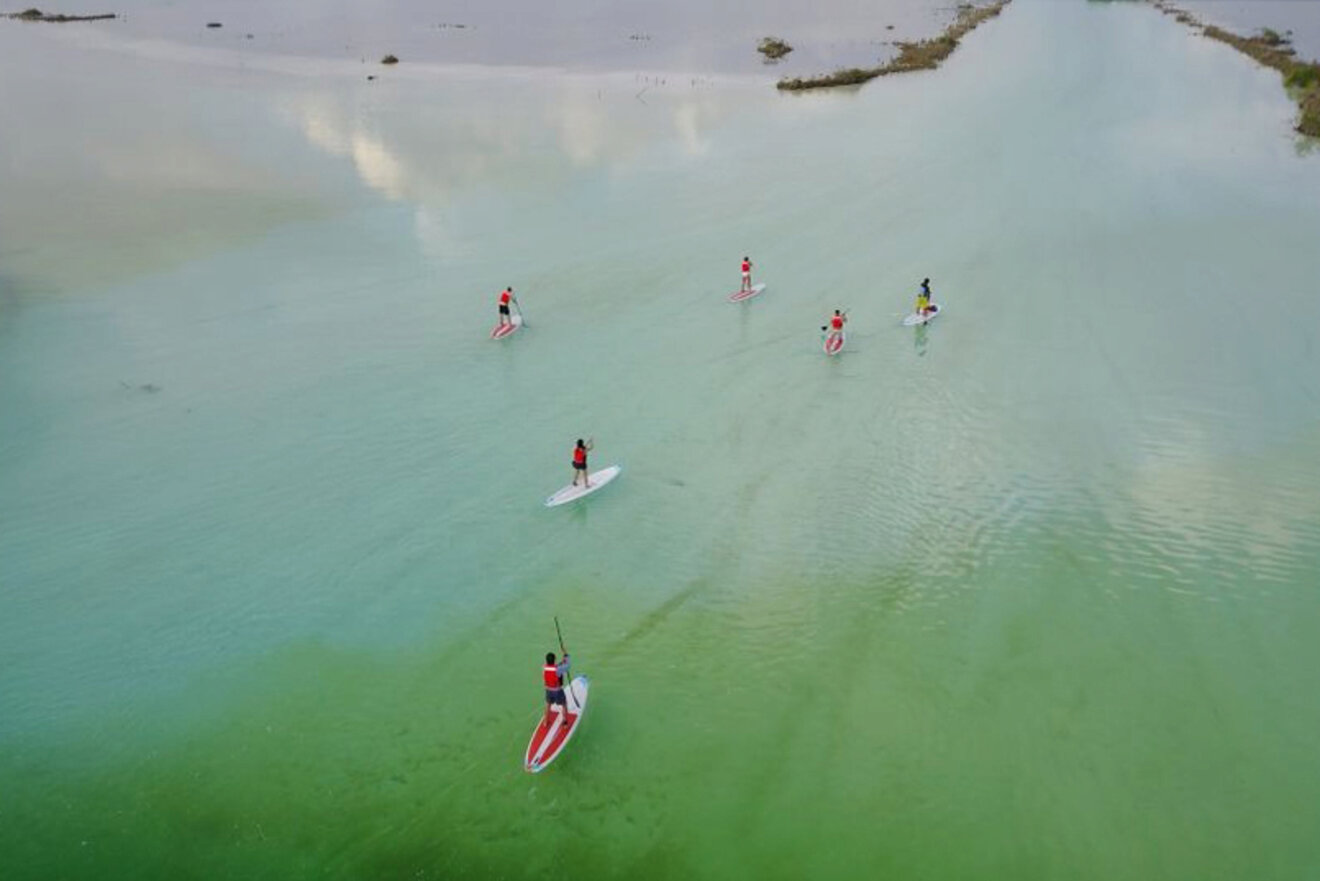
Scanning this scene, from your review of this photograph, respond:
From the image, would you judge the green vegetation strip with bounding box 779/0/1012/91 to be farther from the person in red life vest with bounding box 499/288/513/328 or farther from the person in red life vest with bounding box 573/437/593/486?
the person in red life vest with bounding box 573/437/593/486

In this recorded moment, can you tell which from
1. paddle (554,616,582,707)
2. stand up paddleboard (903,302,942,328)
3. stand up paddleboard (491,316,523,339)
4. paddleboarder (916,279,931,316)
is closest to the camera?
paddle (554,616,582,707)

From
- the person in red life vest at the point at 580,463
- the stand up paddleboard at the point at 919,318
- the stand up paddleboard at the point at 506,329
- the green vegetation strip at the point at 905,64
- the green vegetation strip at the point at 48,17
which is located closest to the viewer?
the person in red life vest at the point at 580,463

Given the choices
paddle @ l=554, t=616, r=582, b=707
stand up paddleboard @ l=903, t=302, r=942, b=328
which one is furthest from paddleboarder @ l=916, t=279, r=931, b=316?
paddle @ l=554, t=616, r=582, b=707

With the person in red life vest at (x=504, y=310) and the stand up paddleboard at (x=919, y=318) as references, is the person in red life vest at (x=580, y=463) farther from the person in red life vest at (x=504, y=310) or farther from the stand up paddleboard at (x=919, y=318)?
the stand up paddleboard at (x=919, y=318)

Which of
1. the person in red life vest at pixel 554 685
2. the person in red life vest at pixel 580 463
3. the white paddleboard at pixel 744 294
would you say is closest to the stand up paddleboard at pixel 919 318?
the white paddleboard at pixel 744 294

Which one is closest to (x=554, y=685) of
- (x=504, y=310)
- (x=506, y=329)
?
(x=506, y=329)

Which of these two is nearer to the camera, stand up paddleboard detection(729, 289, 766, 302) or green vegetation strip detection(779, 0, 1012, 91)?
stand up paddleboard detection(729, 289, 766, 302)
